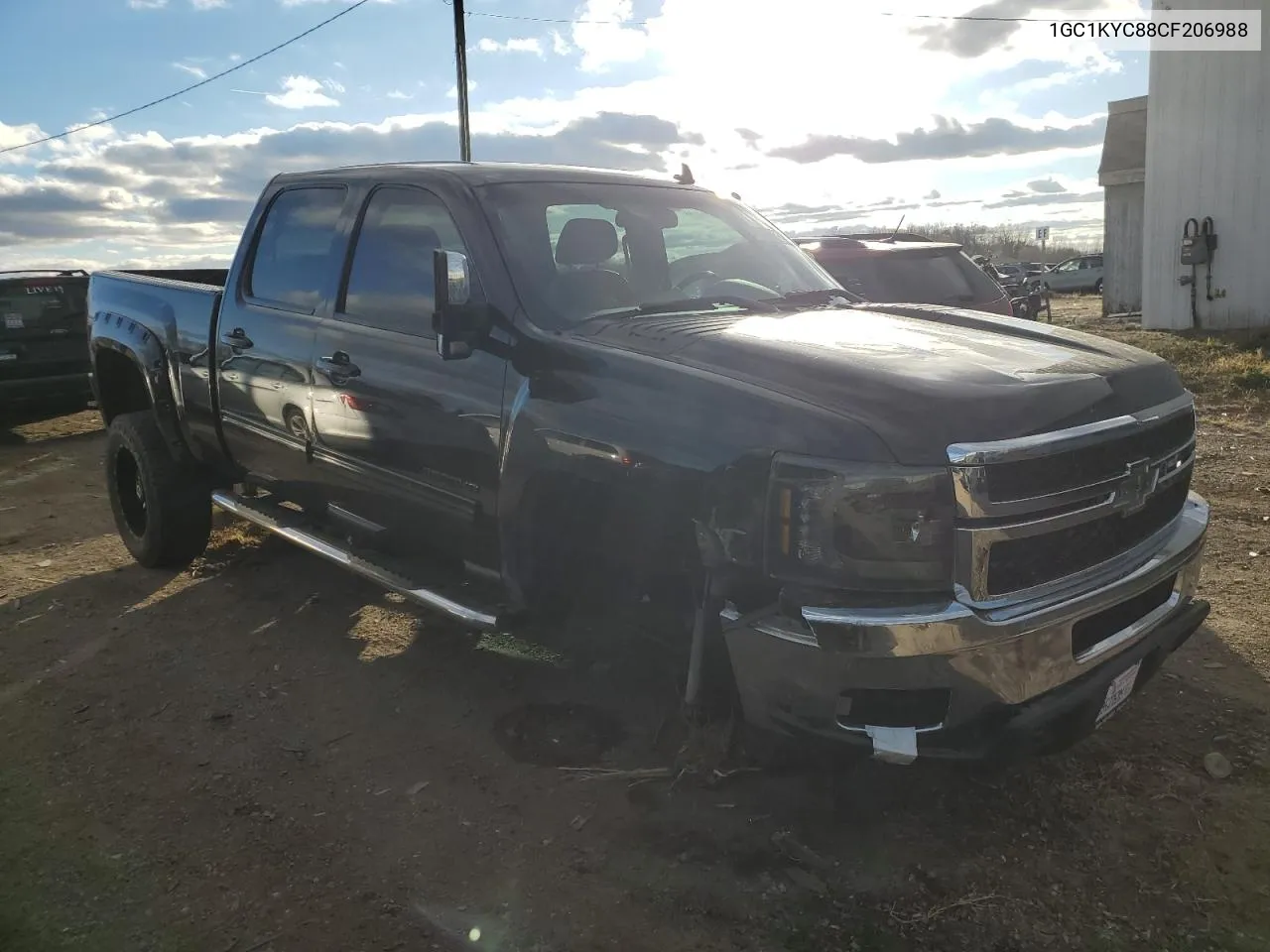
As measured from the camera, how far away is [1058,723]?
2602mm

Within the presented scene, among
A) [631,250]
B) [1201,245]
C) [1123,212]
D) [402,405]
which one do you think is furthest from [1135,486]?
[1123,212]

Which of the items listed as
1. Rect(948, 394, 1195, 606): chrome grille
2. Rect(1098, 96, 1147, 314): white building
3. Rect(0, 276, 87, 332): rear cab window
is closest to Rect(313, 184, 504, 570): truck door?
Rect(948, 394, 1195, 606): chrome grille

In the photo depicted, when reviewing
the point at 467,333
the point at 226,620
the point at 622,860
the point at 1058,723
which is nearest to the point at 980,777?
the point at 1058,723

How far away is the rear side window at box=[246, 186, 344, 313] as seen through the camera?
14.3 feet

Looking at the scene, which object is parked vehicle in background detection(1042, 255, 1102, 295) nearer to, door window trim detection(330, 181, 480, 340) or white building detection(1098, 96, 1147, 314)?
white building detection(1098, 96, 1147, 314)

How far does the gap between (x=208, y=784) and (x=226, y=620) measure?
1.73m

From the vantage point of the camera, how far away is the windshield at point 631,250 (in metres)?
3.46

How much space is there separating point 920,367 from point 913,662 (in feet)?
2.67

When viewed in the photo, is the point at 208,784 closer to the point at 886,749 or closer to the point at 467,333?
the point at 467,333

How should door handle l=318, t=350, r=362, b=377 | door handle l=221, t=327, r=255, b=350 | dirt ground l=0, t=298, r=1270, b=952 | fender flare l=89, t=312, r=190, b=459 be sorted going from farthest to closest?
1. fender flare l=89, t=312, r=190, b=459
2. door handle l=221, t=327, r=255, b=350
3. door handle l=318, t=350, r=362, b=377
4. dirt ground l=0, t=298, r=1270, b=952

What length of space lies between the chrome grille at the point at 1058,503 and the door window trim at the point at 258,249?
2.95 meters

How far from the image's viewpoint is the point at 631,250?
3883 millimetres

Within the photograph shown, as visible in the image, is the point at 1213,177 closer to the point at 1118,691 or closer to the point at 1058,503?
the point at 1118,691

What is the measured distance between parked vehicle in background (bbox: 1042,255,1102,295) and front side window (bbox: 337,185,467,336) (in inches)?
1363
